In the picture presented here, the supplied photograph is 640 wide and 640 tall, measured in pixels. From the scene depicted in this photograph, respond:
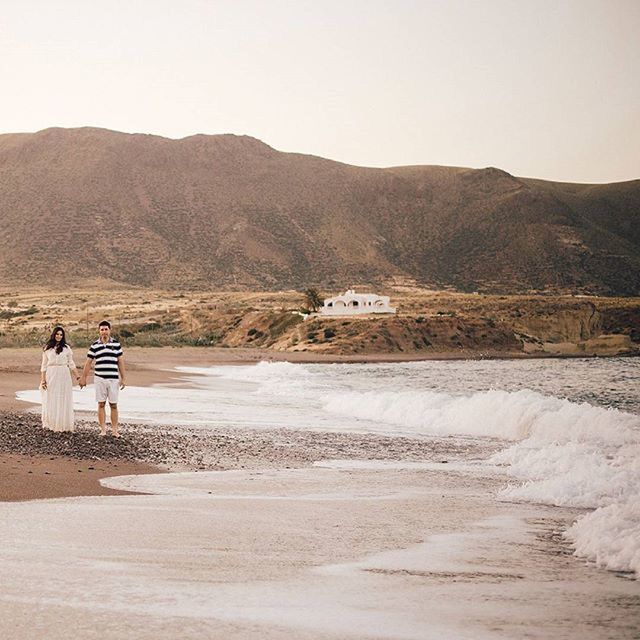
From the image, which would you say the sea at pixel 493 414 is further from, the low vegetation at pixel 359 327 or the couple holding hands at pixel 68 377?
the low vegetation at pixel 359 327

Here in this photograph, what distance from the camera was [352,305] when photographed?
216ft

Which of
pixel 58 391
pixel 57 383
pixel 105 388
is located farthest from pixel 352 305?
pixel 57 383

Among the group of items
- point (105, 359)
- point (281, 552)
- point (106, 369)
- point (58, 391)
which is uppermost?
point (105, 359)

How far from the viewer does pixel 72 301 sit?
8456 cm

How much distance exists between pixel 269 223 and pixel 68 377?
400ft

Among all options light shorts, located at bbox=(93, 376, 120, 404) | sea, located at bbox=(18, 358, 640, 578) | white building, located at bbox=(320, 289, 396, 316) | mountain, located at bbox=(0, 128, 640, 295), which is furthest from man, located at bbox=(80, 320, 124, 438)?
mountain, located at bbox=(0, 128, 640, 295)

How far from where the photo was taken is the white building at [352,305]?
64.8 m

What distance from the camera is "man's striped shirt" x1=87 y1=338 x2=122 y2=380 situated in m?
14.4

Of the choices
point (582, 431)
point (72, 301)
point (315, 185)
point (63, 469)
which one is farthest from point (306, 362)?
point (315, 185)

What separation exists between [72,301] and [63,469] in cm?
7585

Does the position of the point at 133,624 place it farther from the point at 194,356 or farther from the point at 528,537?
the point at 194,356

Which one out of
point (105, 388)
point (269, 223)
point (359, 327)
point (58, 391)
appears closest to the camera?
point (58, 391)

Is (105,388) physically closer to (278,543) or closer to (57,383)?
(57,383)

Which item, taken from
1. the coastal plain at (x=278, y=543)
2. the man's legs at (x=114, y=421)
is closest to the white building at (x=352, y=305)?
the coastal plain at (x=278, y=543)
